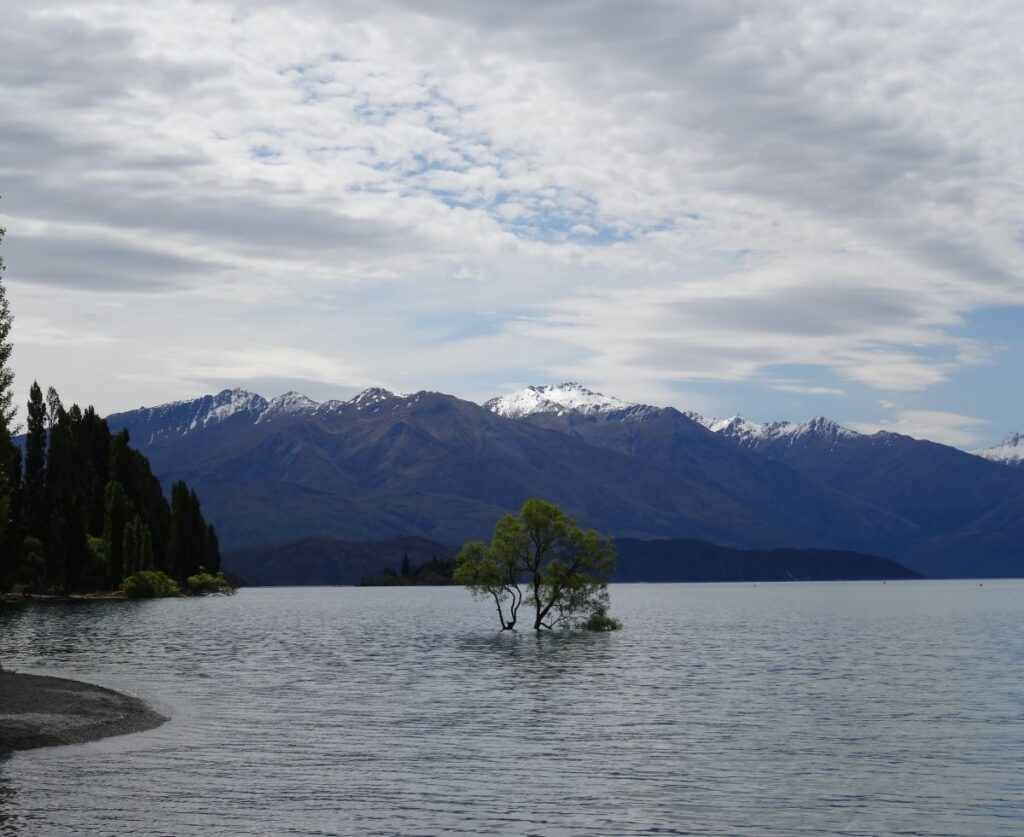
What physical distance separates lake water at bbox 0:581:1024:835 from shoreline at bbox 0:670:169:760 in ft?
5.00

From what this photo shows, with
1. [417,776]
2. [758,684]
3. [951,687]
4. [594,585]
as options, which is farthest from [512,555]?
[417,776]

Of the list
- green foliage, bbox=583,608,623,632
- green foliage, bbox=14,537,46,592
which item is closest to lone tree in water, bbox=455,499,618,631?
green foliage, bbox=583,608,623,632

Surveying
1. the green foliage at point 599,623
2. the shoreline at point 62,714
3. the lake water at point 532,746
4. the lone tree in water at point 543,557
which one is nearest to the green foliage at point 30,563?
the lake water at point 532,746

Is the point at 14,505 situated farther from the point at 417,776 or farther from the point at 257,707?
the point at 417,776

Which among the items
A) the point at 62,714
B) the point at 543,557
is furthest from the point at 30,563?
the point at 62,714

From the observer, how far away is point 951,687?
7994 centimetres

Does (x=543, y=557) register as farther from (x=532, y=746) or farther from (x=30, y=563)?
(x=30, y=563)

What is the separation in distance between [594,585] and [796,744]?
71565mm

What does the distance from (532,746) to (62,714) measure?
2267 cm

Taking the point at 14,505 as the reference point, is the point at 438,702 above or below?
below

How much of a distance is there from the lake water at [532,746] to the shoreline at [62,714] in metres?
1.52

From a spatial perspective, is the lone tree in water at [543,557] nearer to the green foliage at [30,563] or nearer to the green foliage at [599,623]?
the green foliage at [599,623]

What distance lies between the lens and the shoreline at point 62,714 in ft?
164

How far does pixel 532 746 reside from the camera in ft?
172
